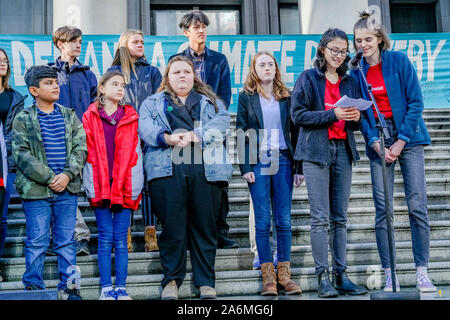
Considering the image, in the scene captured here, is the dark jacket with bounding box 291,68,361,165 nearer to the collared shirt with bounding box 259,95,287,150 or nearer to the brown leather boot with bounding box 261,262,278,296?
the collared shirt with bounding box 259,95,287,150

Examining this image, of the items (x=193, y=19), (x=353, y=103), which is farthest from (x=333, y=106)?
(x=193, y=19)

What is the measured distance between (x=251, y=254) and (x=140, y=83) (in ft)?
6.34

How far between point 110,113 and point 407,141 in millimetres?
2398

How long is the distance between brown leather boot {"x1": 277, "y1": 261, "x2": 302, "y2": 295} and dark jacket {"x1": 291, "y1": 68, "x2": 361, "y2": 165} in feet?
→ 2.85

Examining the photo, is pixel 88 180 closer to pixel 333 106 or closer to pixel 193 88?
pixel 193 88

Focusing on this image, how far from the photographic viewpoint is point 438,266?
17.2 ft

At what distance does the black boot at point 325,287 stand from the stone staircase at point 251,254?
417 mm

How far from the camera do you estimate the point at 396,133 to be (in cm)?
489

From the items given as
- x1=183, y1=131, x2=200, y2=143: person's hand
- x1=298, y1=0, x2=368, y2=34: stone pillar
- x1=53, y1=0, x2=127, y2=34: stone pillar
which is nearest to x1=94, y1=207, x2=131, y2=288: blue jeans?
x1=183, y1=131, x2=200, y2=143: person's hand

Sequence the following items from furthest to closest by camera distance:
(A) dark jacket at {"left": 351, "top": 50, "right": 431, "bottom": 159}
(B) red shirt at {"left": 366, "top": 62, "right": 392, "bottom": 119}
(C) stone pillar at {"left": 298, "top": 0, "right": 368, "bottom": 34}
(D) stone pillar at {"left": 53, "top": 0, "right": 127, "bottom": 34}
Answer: (C) stone pillar at {"left": 298, "top": 0, "right": 368, "bottom": 34}, (D) stone pillar at {"left": 53, "top": 0, "right": 127, "bottom": 34}, (B) red shirt at {"left": 366, "top": 62, "right": 392, "bottom": 119}, (A) dark jacket at {"left": 351, "top": 50, "right": 431, "bottom": 159}

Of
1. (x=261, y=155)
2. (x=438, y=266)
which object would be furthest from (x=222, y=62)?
(x=438, y=266)

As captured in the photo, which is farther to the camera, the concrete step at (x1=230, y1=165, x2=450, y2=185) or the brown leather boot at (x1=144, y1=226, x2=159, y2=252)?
the concrete step at (x1=230, y1=165, x2=450, y2=185)

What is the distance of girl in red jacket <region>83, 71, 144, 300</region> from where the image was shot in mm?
4641
